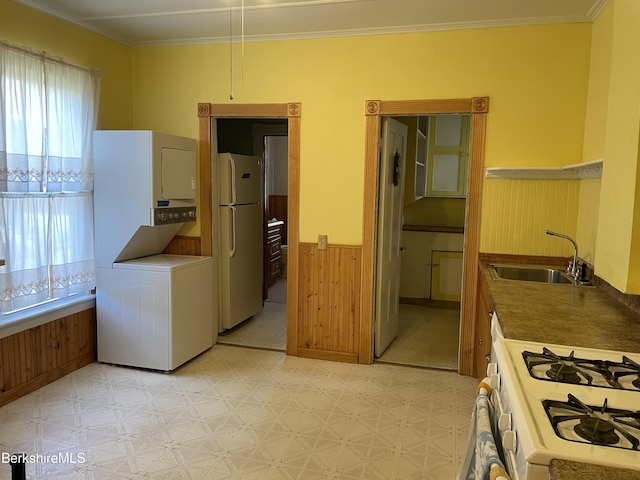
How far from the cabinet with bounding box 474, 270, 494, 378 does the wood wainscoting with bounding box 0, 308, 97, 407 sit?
2.96 meters

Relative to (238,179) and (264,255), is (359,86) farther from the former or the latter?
(264,255)

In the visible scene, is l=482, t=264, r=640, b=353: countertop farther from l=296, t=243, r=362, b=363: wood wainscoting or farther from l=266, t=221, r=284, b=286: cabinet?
l=266, t=221, r=284, b=286: cabinet

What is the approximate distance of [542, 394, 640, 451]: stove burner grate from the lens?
1.07 meters

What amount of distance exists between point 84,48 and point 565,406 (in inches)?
158

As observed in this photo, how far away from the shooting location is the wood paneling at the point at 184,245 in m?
4.26

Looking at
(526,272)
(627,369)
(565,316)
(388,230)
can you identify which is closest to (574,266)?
(526,272)

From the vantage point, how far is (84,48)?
12.2ft

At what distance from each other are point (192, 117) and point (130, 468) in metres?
2.83

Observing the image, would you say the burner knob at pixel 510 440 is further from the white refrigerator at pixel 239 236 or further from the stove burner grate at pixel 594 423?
the white refrigerator at pixel 239 236

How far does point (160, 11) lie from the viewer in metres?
3.43

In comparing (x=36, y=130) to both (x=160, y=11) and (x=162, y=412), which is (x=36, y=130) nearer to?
(x=160, y=11)

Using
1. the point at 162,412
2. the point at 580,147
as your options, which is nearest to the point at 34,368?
the point at 162,412

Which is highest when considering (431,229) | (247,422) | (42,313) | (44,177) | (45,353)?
(44,177)

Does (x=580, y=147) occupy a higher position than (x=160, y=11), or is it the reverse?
(x=160, y=11)
